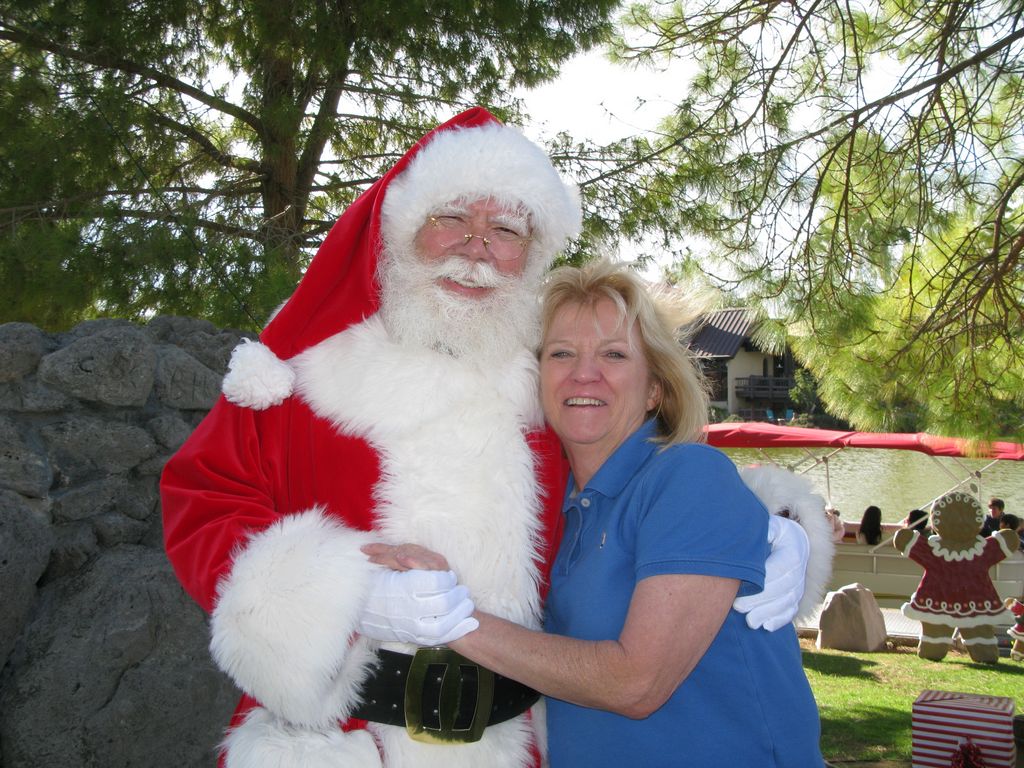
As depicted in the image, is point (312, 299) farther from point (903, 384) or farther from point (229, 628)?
point (903, 384)

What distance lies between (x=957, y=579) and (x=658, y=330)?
7797 mm

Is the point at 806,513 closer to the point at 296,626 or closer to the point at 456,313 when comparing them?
the point at 456,313

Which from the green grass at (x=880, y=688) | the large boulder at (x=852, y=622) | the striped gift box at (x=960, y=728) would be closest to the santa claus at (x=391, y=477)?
the striped gift box at (x=960, y=728)

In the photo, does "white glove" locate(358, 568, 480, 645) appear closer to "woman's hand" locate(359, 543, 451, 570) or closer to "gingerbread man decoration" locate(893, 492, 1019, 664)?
"woman's hand" locate(359, 543, 451, 570)

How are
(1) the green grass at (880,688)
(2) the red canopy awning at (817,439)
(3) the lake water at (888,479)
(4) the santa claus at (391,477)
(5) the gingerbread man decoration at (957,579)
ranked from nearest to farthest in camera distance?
(4) the santa claus at (391,477), (1) the green grass at (880,688), (5) the gingerbread man decoration at (957,579), (2) the red canopy awning at (817,439), (3) the lake water at (888,479)

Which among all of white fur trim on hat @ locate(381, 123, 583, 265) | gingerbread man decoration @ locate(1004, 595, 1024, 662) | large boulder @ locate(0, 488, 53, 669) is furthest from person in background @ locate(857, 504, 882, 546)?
large boulder @ locate(0, 488, 53, 669)

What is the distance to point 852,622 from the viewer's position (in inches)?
342

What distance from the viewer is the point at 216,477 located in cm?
181

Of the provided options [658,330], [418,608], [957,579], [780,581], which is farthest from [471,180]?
[957,579]

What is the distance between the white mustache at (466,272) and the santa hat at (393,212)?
13cm

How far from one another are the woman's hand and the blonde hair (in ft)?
1.93

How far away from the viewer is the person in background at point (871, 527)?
1013 cm

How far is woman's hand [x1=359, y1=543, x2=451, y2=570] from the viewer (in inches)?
66.1

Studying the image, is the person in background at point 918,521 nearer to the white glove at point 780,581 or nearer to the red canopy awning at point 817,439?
the red canopy awning at point 817,439
